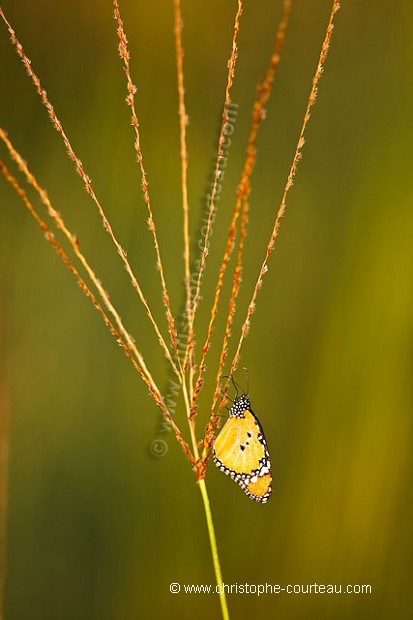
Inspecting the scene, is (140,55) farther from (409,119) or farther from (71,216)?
(409,119)

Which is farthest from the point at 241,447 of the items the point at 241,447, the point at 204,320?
the point at 204,320

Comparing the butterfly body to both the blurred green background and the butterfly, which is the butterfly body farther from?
the blurred green background

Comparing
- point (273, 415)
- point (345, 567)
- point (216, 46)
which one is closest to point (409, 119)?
point (216, 46)

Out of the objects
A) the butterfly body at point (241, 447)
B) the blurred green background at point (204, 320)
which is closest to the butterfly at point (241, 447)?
the butterfly body at point (241, 447)

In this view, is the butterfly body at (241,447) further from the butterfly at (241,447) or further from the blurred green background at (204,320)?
the blurred green background at (204,320)

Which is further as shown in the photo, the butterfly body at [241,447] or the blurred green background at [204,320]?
the blurred green background at [204,320]

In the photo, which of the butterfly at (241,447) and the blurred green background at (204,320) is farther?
the blurred green background at (204,320)

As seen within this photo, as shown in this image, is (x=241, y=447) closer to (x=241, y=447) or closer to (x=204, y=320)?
(x=241, y=447)

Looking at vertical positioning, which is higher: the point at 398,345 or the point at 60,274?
the point at 60,274
